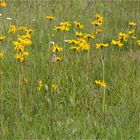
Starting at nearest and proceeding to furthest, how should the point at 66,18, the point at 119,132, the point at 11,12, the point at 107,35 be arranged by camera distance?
the point at 119,132, the point at 107,35, the point at 66,18, the point at 11,12

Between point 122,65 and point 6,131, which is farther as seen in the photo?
point 122,65

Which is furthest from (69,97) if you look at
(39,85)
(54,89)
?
(39,85)

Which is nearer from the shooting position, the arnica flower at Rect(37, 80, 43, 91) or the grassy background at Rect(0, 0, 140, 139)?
the grassy background at Rect(0, 0, 140, 139)

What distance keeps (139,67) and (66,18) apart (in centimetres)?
192

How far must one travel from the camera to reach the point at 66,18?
4.97 m

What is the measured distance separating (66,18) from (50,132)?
2.75 metres

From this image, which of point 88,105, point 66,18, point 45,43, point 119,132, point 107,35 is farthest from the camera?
point 66,18

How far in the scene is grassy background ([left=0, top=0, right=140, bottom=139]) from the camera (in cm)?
241

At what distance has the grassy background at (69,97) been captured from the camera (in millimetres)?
2410

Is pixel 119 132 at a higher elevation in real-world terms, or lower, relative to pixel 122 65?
lower

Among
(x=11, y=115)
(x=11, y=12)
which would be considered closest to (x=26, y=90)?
(x=11, y=115)

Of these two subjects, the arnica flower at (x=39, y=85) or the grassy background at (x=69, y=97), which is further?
the arnica flower at (x=39, y=85)

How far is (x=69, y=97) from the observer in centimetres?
279

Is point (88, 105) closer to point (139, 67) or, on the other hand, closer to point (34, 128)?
point (34, 128)
